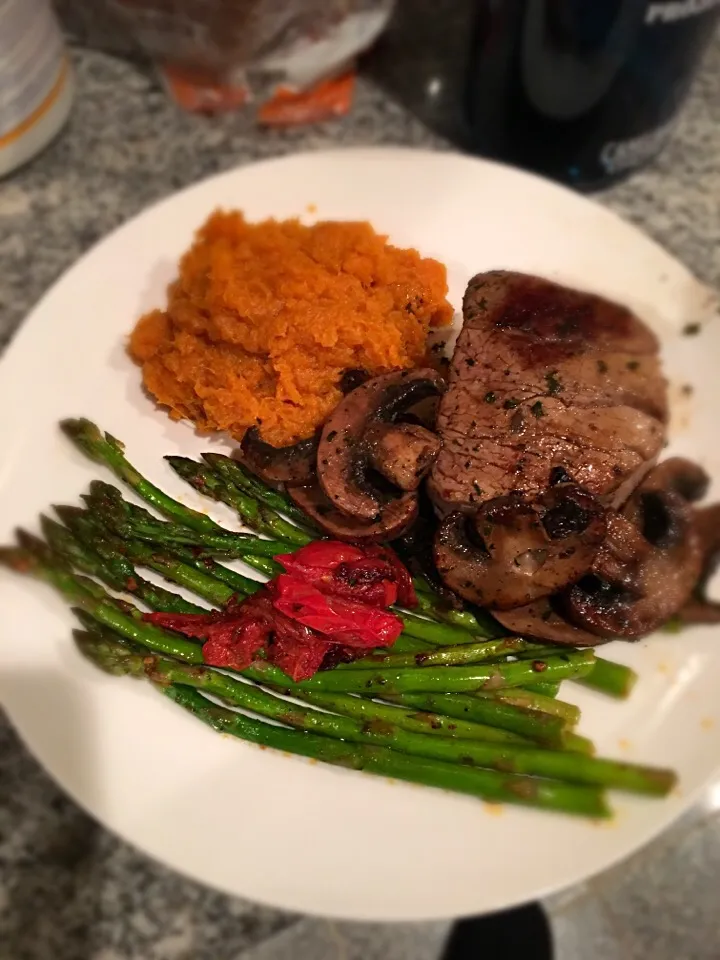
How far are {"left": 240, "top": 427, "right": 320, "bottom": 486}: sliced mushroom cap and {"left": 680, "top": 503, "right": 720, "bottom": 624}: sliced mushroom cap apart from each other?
2.60 feet

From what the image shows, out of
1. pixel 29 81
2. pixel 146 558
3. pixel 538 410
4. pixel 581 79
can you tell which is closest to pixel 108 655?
pixel 146 558

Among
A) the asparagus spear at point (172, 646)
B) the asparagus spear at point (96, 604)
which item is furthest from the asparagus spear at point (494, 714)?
the asparagus spear at point (96, 604)

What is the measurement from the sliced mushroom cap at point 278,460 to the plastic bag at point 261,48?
1139 mm

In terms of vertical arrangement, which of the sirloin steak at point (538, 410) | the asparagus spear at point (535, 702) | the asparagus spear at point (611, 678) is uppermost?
the sirloin steak at point (538, 410)

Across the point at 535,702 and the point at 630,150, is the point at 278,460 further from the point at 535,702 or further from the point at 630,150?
the point at 630,150

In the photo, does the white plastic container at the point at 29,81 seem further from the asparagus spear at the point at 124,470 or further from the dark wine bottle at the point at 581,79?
the dark wine bottle at the point at 581,79

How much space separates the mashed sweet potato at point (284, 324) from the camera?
158 cm

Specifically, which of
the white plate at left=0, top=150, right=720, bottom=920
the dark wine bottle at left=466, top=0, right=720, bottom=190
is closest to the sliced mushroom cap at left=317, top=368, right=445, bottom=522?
the white plate at left=0, top=150, right=720, bottom=920

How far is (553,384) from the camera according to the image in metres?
1.57

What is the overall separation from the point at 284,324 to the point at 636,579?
0.85m

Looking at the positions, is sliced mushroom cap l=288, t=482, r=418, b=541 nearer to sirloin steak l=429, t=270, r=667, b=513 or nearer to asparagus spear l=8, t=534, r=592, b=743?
sirloin steak l=429, t=270, r=667, b=513

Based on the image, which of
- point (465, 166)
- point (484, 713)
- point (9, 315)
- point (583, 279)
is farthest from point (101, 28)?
point (484, 713)

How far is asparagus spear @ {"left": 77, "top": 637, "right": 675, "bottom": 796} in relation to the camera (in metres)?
1.47

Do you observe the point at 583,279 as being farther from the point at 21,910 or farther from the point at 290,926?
the point at 21,910
